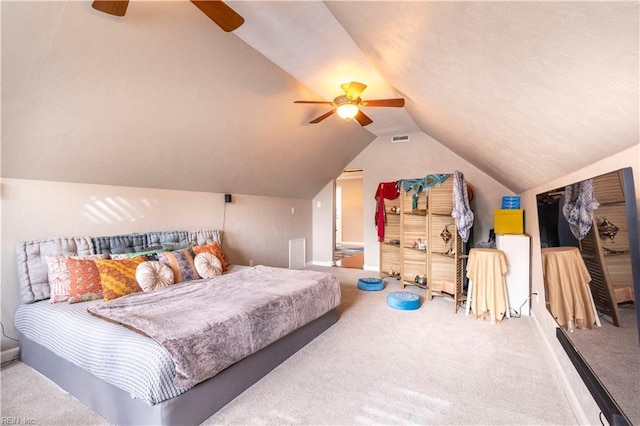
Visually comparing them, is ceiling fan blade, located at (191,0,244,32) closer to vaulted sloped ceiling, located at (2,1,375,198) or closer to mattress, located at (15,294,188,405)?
vaulted sloped ceiling, located at (2,1,375,198)

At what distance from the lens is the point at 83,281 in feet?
8.25

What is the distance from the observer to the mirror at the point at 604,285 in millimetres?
1021

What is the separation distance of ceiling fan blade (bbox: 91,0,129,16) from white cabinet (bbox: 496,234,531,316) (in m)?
4.16

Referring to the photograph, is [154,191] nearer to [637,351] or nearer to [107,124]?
[107,124]

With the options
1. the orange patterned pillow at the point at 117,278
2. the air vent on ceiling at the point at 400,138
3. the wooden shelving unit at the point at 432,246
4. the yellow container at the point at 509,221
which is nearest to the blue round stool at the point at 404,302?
the wooden shelving unit at the point at 432,246

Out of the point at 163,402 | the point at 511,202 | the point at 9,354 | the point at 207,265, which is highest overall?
the point at 511,202

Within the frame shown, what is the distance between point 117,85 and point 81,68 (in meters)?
0.26

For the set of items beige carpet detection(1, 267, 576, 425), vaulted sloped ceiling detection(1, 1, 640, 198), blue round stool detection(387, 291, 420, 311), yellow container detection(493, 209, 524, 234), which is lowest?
beige carpet detection(1, 267, 576, 425)

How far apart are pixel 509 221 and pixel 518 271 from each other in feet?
2.11

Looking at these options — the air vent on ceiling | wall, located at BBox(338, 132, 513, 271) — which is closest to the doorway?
wall, located at BBox(338, 132, 513, 271)

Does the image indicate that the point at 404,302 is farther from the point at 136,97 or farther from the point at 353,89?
the point at 136,97

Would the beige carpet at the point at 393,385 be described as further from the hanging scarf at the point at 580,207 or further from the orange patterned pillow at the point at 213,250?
the orange patterned pillow at the point at 213,250

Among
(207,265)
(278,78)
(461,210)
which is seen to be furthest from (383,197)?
(207,265)

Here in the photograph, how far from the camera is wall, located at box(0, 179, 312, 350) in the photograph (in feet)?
8.25
